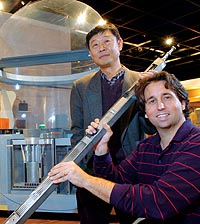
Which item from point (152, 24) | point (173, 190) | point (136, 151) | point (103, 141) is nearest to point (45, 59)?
point (103, 141)

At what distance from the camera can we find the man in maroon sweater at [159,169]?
0.99 metres

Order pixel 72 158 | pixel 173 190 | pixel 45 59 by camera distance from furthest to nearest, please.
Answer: pixel 45 59
pixel 72 158
pixel 173 190

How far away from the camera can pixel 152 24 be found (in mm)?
6832

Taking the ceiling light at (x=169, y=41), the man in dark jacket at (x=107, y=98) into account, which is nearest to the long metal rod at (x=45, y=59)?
the man in dark jacket at (x=107, y=98)

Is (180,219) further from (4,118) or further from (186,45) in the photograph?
(186,45)

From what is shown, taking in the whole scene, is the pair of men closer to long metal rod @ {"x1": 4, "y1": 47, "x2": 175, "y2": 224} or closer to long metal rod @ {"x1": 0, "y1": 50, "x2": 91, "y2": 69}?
long metal rod @ {"x1": 4, "y1": 47, "x2": 175, "y2": 224}

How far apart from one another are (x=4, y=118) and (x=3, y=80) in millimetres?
433

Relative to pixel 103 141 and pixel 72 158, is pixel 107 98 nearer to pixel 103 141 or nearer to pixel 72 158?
pixel 103 141

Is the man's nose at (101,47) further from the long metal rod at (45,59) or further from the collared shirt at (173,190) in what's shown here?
the long metal rod at (45,59)

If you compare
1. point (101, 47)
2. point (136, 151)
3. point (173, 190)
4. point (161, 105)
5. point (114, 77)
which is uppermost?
point (101, 47)

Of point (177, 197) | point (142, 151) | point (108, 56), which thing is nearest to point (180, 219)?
point (177, 197)

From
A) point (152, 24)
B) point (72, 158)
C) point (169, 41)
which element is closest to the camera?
point (72, 158)

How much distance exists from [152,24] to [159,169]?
20.0 feet

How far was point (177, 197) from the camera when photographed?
0.98 metres
